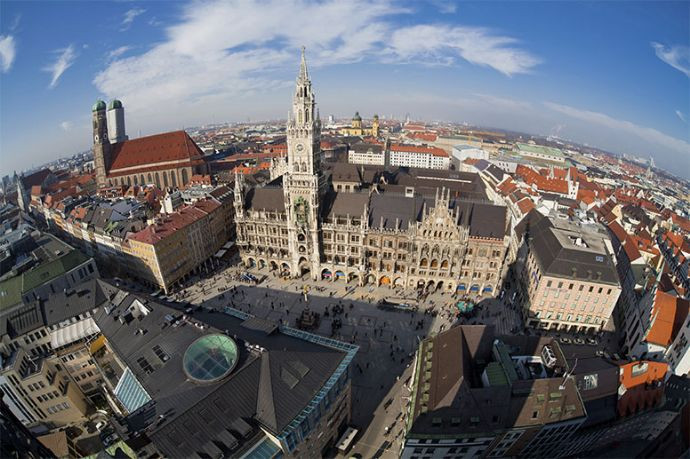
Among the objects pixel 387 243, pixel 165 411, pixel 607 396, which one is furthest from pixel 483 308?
pixel 165 411

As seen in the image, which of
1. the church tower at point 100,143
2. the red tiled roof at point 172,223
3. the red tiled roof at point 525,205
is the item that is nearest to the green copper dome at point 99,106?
the church tower at point 100,143

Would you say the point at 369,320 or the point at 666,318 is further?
the point at 369,320

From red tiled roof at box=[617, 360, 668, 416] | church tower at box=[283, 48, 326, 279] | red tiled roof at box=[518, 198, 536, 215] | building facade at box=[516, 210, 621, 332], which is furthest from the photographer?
red tiled roof at box=[518, 198, 536, 215]

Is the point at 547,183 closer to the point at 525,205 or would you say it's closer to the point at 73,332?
the point at 525,205

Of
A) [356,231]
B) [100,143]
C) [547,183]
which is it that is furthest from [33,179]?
[547,183]

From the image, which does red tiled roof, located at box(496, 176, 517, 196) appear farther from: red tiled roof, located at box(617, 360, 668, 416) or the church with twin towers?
red tiled roof, located at box(617, 360, 668, 416)

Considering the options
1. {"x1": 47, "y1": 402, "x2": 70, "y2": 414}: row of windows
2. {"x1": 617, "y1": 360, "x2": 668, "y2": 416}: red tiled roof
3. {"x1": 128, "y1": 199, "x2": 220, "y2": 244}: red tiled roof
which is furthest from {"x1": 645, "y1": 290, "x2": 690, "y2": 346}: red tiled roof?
{"x1": 128, "y1": 199, "x2": 220, "y2": 244}: red tiled roof

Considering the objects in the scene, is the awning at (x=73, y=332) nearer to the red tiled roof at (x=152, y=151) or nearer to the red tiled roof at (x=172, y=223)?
the red tiled roof at (x=172, y=223)
